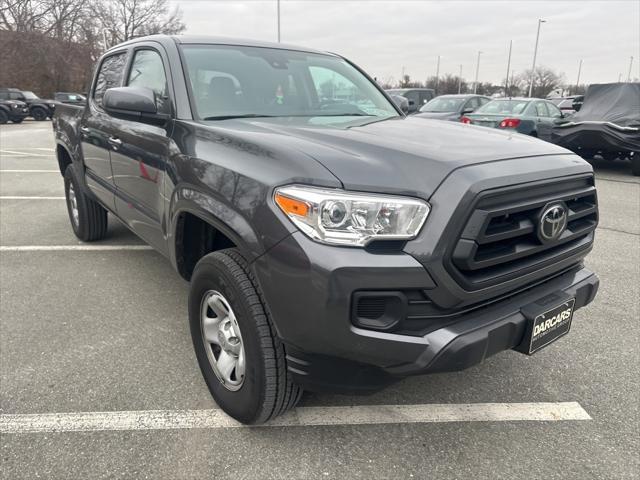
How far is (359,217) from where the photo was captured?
177 cm

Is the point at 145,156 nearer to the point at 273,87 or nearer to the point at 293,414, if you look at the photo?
the point at 273,87

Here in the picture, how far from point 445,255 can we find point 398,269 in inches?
7.4

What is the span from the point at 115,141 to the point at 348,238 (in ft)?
8.08

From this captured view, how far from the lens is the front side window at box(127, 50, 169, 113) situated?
9.40 feet

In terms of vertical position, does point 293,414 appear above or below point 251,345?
below

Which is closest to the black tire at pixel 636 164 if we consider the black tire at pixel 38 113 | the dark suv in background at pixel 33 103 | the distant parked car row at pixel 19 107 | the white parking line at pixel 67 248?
the white parking line at pixel 67 248

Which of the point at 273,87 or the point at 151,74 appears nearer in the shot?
the point at 273,87

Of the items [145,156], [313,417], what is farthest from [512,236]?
[145,156]

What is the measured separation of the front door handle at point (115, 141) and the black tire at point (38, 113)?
26.6m

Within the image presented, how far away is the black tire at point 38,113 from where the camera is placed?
2593 centimetres

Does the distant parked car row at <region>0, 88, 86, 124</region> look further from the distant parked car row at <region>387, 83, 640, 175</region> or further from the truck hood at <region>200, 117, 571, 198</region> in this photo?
the truck hood at <region>200, 117, 571, 198</region>

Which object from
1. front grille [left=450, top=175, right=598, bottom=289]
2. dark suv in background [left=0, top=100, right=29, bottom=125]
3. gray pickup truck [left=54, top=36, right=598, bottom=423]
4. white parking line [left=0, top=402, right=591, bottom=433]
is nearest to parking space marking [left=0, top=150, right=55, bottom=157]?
gray pickup truck [left=54, top=36, right=598, bottom=423]

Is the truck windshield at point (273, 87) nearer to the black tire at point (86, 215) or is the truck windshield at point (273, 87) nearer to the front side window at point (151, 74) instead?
the front side window at point (151, 74)

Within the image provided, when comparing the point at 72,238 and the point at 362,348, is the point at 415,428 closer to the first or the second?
the point at 362,348
